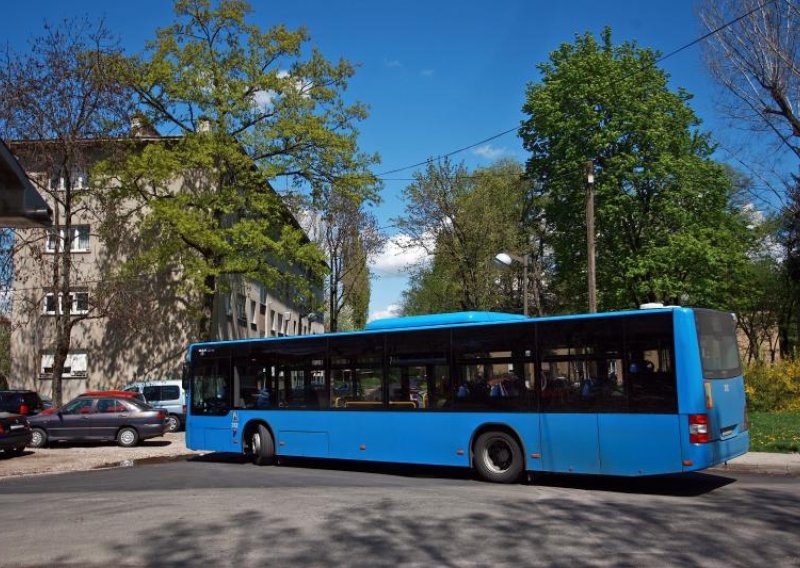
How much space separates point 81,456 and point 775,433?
54.8ft

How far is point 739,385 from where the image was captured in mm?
11203

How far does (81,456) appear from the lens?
1827 centimetres

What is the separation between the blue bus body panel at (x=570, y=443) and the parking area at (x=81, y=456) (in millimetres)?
10563

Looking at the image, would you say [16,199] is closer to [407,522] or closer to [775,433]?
[407,522]

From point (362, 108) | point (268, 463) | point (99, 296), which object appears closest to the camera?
point (268, 463)

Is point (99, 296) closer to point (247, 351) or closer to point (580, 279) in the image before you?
point (247, 351)

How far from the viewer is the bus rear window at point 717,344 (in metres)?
10.4

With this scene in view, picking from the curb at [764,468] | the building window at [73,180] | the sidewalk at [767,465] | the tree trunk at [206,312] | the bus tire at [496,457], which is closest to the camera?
the bus tire at [496,457]

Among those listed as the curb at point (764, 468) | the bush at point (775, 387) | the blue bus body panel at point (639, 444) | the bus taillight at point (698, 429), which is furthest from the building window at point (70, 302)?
the bush at point (775, 387)

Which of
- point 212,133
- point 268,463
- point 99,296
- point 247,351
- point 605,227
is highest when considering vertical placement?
point 212,133

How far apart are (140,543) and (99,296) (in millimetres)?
19954

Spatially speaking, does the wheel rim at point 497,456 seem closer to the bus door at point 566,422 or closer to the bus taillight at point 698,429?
the bus door at point 566,422

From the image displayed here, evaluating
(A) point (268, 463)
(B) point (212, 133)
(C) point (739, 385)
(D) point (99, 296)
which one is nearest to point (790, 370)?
(C) point (739, 385)

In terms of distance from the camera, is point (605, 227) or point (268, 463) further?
point (605, 227)
